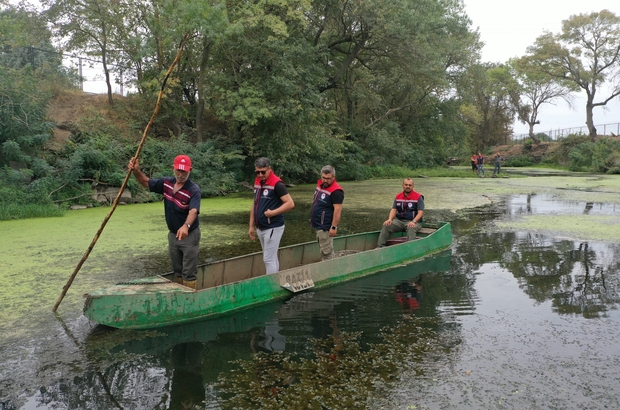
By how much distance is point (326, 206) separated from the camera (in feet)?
23.1

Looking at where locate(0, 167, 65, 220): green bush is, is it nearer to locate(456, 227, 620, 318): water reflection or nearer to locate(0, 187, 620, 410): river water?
locate(0, 187, 620, 410): river water

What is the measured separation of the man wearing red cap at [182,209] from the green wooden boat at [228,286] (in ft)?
0.96

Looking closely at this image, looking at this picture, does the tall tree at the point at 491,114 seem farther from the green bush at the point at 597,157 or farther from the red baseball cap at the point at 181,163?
the red baseball cap at the point at 181,163

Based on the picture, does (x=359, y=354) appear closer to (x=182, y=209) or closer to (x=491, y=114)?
(x=182, y=209)

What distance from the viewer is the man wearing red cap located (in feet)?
17.6

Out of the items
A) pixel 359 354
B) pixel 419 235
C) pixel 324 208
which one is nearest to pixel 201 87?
pixel 419 235

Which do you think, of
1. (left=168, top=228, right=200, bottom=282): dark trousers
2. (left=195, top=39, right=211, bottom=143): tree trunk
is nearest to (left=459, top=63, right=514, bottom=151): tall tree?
(left=195, top=39, right=211, bottom=143): tree trunk

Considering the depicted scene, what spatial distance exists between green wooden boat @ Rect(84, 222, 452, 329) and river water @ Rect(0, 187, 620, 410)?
5.6 inches

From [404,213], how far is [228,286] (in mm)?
4336

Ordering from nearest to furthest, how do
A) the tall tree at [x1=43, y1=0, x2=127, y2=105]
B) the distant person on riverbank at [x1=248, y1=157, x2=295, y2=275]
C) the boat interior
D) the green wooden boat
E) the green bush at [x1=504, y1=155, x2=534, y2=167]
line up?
the green wooden boat, the distant person on riverbank at [x1=248, y1=157, x2=295, y2=275], the boat interior, the tall tree at [x1=43, y1=0, x2=127, y2=105], the green bush at [x1=504, y1=155, x2=534, y2=167]

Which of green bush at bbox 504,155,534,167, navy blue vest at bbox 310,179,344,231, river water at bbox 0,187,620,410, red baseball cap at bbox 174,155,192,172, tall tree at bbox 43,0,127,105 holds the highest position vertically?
tall tree at bbox 43,0,127,105

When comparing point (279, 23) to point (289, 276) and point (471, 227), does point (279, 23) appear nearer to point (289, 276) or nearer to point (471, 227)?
point (471, 227)

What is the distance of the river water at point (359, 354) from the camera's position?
3.84 meters

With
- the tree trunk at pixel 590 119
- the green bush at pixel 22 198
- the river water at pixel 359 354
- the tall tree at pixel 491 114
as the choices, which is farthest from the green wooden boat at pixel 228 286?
the tall tree at pixel 491 114
